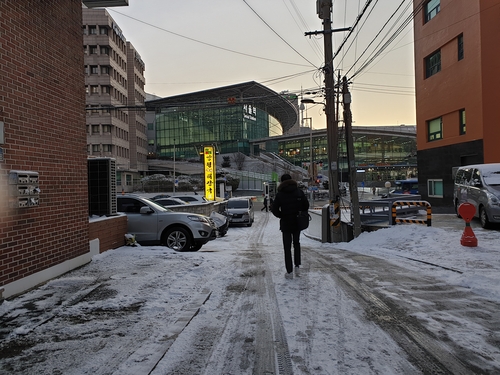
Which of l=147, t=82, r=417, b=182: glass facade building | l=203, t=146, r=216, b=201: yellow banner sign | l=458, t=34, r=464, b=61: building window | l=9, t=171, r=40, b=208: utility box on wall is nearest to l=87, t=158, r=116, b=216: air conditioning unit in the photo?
l=9, t=171, r=40, b=208: utility box on wall

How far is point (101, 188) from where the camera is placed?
9.41 metres

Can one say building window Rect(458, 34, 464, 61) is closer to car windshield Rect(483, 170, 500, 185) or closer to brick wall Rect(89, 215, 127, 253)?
car windshield Rect(483, 170, 500, 185)

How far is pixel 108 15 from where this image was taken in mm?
56312

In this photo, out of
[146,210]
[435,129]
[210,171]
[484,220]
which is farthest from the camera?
[210,171]

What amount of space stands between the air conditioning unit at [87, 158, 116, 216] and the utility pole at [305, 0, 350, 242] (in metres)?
7.83

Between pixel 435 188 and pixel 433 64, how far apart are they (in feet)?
26.3

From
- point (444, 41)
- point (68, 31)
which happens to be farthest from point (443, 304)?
point (444, 41)

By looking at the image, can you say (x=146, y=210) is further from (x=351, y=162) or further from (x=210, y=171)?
(x=210, y=171)

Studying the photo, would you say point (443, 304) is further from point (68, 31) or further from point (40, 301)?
point (68, 31)

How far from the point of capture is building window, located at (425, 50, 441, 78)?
80.1 feet

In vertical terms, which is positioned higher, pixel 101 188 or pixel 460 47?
pixel 460 47

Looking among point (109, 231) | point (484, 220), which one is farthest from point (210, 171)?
point (109, 231)

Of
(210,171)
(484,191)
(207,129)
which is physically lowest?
(484,191)

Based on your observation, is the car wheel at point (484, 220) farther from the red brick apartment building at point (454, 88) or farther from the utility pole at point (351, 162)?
the red brick apartment building at point (454, 88)
